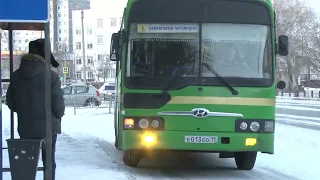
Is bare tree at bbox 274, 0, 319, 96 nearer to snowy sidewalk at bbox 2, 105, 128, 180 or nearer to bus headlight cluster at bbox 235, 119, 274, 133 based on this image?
snowy sidewalk at bbox 2, 105, 128, 180

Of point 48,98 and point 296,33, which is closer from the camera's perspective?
point 48,98

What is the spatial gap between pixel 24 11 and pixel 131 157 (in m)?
4.14

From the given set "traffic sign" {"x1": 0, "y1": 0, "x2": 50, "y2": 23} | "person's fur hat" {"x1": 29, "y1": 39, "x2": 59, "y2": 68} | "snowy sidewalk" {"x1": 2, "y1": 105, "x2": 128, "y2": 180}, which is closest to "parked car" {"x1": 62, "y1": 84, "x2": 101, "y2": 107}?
"snowy sidewalk" {"x1": 2, "y1": 105, "x2": 128, "y2": 180}

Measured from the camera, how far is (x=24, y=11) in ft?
19.4

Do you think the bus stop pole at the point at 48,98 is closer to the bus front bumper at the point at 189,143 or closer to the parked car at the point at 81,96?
the bus front bumper at the point at 189,143

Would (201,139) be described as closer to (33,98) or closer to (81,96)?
(33,98)

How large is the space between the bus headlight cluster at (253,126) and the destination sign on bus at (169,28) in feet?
5.45

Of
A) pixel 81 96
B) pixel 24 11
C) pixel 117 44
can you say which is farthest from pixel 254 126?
pixel 81 96

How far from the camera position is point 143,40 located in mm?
8445

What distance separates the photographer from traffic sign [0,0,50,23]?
589cm

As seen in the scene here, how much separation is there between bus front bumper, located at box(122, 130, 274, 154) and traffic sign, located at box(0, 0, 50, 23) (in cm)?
295

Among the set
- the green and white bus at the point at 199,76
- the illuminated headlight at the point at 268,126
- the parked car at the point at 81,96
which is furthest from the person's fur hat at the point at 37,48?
the parked car at the point at 81,96

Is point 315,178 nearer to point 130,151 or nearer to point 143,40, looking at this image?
point 130,151

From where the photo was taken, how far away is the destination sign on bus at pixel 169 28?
8414 millimetres
